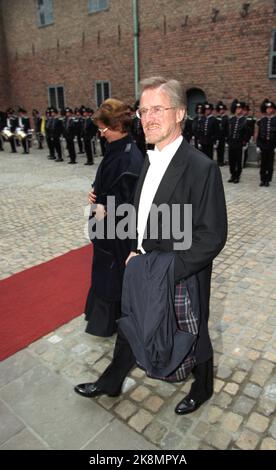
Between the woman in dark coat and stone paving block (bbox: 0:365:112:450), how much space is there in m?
0.65

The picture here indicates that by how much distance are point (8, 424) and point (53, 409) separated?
11.8 inches

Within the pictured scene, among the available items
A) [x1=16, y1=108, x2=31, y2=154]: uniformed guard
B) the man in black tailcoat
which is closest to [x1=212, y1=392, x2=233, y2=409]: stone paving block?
the man in black tailcoat

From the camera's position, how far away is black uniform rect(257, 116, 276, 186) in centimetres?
891

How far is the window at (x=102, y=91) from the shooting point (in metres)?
16.1

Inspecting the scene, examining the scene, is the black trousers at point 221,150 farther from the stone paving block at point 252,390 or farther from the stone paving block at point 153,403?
the stone paving block at point 153,403

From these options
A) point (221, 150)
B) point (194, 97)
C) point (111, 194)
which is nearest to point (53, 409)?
point (111, 194)

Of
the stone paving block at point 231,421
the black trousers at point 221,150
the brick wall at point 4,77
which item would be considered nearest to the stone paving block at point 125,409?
the stone paving block at point 231,421

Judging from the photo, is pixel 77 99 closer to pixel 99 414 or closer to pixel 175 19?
pixel 175 19

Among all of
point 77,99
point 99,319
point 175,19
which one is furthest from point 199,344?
point 77,99

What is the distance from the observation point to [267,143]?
9016 mm

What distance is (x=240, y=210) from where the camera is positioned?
723 centimetres

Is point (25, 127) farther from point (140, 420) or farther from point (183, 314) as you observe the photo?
point (183, 314)

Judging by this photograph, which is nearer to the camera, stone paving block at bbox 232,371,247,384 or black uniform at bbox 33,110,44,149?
stone paving block at bbox 232,371,247,384

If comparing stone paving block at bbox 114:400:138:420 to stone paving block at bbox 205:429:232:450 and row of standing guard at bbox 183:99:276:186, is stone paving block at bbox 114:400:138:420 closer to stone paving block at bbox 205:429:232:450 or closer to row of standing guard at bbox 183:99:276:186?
stone paving block at bbox 205:429:232:450
